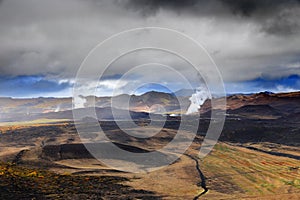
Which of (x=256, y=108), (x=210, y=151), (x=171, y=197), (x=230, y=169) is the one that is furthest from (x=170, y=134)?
(x=256, y=108)

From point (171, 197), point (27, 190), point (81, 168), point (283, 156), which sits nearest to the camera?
point (27, 190)

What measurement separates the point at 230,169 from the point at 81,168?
1875 cm

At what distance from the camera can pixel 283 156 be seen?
172 feet

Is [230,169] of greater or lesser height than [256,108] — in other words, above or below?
below

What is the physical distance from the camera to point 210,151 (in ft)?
183

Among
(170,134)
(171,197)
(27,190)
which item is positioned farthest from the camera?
(170,134)

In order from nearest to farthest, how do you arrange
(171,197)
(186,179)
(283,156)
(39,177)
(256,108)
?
(171,197), (39,177), (186,179), (283,156), (256,108)

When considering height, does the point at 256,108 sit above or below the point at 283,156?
above

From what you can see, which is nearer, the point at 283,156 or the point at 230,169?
the point at 230,169

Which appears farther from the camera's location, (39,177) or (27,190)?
(39,177)

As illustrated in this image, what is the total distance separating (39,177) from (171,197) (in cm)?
1281

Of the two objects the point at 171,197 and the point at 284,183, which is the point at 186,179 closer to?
the point at 171,197

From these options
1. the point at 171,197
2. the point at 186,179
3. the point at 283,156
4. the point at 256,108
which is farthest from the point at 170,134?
the point at 256,108

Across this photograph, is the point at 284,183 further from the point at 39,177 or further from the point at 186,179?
the point at 39,177
